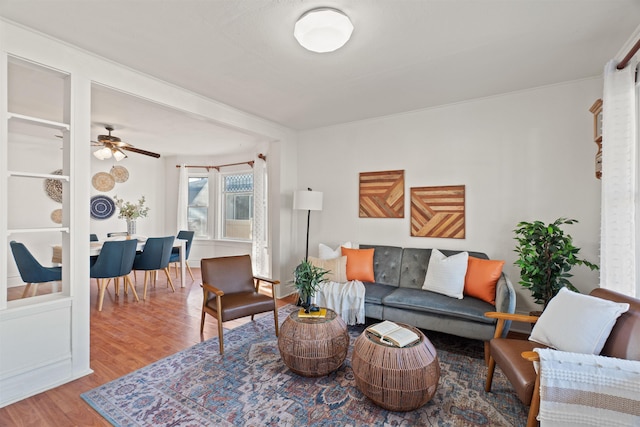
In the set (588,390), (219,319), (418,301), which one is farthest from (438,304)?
(219,319)

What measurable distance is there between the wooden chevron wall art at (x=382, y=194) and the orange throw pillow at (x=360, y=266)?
2.06 feet

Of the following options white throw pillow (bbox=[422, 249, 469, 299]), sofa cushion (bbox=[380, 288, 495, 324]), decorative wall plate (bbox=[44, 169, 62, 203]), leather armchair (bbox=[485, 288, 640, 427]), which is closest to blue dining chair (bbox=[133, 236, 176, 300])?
decorative wall plate (bbox=[44, 169, 62, 203])

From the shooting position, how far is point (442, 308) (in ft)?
9.07

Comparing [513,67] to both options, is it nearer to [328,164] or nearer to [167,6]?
[328,164]

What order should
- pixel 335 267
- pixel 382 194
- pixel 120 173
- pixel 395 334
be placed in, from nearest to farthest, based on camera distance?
pixel 395 334 < pixel 335 267 < pixel 382 194 < pixel 120 173

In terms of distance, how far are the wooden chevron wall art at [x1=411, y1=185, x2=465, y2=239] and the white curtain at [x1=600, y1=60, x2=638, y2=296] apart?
137cm

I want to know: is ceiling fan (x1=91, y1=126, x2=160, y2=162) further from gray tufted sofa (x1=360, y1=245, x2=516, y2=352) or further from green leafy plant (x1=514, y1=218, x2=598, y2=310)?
green leafy plant (x1=514, y1=218, x2=598, y2=310)

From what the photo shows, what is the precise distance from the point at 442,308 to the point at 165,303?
11.8 feet

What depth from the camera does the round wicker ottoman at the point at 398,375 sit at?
6.06ft

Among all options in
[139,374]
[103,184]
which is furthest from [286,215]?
[103,184]

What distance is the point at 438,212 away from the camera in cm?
366

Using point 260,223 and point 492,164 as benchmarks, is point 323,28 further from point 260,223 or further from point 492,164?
A: point 260,223

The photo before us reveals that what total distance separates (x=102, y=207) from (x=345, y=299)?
17.8 feet

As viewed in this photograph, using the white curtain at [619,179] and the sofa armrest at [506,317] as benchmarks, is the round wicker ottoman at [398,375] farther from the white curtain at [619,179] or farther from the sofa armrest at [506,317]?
the white curtain at [619,179]
